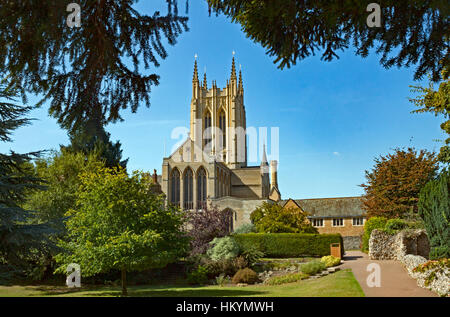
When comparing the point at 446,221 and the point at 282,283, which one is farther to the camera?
the point at 282,283

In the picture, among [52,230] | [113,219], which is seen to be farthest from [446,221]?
[52,230]

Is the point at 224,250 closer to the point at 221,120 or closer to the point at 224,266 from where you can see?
the point at 224,266

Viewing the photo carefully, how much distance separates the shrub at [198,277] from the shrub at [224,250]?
42.7 inches

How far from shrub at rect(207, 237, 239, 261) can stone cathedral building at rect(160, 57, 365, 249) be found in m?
20.8

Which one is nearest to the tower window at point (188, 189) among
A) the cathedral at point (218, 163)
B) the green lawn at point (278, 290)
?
the cathedral at point (218, 163)

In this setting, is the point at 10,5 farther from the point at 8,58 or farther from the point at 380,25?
the point at 380,25

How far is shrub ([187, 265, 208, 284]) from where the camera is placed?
73.7ft

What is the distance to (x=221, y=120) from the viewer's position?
251ft

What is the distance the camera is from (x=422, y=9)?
4.76m

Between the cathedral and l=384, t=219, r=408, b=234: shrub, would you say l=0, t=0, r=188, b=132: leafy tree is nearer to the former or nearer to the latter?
l=384, t=219, r=408, b=234: shrub
